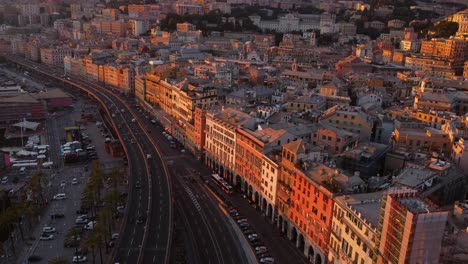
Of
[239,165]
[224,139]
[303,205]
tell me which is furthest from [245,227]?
[224,139]

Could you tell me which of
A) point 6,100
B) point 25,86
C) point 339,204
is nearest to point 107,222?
point 339,204

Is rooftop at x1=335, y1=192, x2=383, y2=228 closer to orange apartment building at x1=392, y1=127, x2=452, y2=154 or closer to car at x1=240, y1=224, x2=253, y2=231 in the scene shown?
car at x1=240, y1=224, x2=253, y2=231

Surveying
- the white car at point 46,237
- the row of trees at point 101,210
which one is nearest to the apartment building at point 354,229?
the row of trees at point 101,210

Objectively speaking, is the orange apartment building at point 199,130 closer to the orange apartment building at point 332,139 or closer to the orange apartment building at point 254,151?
the orange apartment building at point 254,151

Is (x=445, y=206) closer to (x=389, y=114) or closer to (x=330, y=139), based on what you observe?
(x=330, y=139)

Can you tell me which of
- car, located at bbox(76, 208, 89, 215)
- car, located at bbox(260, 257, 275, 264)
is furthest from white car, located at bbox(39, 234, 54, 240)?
car, located at bbox(260, 257, 275, 264)

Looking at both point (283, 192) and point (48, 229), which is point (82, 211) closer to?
point (48, 229)
